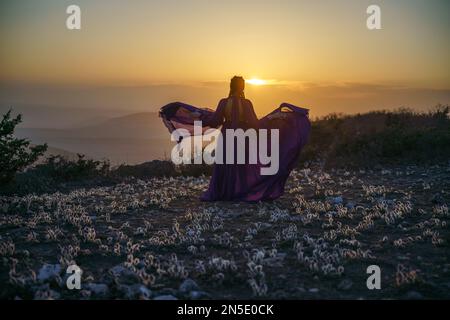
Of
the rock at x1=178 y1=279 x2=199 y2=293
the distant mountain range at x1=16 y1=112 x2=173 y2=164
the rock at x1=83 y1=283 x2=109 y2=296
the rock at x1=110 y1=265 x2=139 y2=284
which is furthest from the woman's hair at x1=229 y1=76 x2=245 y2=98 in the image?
the distant mountain range at x1=16 y1=112 x2=173 y2=164

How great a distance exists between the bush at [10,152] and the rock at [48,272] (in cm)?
979

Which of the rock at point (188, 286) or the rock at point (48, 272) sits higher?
the rock at point (48, 272)

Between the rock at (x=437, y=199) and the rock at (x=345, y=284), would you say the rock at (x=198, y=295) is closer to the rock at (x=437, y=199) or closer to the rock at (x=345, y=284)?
the rock at (x=345, y=284)

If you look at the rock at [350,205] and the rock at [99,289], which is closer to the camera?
the rock at [99,289]

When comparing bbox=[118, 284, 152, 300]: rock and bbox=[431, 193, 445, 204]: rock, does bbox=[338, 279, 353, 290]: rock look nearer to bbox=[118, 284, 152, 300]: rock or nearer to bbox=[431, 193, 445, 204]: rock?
bbox=[118, 284, 152, 300]: rock

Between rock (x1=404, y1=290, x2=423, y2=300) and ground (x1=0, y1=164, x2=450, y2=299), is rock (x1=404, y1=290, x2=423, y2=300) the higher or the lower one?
the lower one

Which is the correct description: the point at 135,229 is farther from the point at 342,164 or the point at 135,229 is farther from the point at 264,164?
the point at 342,164

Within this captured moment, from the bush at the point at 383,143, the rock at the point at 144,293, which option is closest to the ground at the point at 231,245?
the rock at the point at 144,293

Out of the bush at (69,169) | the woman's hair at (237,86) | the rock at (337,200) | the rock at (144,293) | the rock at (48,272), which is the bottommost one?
the rock at (144,293)

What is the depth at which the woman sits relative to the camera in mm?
13117

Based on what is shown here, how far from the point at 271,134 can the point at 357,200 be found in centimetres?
271

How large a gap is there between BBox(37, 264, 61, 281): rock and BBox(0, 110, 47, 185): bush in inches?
385

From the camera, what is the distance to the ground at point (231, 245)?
21.2ft
